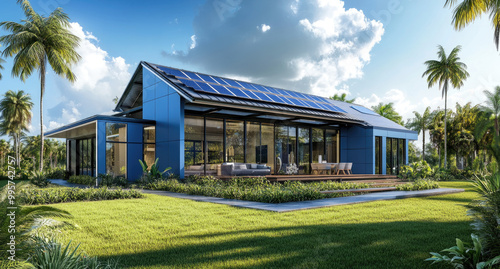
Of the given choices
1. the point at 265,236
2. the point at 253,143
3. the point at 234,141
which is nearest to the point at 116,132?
the point at 234,141

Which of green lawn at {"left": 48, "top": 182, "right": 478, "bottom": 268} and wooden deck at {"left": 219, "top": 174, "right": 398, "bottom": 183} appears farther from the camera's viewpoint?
wooden deck at {"left": 219, "top": 174, "right": 398, "bottom": 183}

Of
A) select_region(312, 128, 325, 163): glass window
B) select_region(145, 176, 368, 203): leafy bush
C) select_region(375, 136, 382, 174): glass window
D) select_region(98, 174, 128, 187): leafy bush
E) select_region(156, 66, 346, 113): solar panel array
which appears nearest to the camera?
select_region(145, 176, 368, 203): leafy bush

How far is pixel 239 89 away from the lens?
20672mm

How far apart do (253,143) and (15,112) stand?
36321 millimetres

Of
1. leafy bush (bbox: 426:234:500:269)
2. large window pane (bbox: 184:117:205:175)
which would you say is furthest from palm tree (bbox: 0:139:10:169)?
leafy bush (bbox: 426:234:500:269)

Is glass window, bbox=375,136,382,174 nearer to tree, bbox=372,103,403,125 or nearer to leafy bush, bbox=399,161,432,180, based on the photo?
leafy bush, bbox=399,161,432,180

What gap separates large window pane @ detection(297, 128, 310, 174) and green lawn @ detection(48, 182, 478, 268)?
1502cm

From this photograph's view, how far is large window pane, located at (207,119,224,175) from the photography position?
62.5ft

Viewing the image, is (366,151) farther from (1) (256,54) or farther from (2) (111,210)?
(2) (111,210)

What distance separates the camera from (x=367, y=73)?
1834 centimetres

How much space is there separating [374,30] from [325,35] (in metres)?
3.10

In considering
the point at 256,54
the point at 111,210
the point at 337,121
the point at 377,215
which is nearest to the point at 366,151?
the point at 337,121

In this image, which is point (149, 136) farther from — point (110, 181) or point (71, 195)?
point (71, 195)

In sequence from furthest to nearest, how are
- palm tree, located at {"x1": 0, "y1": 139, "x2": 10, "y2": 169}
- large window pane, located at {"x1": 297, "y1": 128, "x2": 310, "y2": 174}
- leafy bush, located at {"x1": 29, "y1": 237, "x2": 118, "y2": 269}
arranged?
palm tree, located at {"x1": 0, "y1": 139, "x2": 10, "y2": 169} → large window pane, located at {"x1": 297, "y1": 128, "x2": 310, "y2": 174} → leafy bush, located at {"x1": 29, "y1": 237, "x2": 118, "y2": 269}
